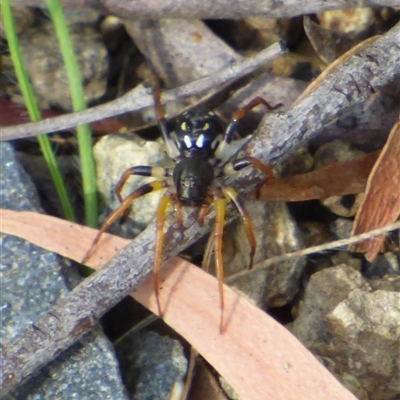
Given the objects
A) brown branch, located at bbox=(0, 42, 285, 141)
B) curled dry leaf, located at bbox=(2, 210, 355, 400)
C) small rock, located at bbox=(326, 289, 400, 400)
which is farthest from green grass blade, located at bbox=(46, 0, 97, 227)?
small rock, located at bbox=(326, 289, 400, 400)

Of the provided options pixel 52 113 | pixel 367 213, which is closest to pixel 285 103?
pixel 367 213

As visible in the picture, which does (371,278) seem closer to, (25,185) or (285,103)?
(285,103)

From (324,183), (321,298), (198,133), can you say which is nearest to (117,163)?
(198,133)

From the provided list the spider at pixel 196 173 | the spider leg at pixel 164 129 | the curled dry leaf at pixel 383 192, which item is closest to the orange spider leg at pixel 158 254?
the spider at pixel 196 173

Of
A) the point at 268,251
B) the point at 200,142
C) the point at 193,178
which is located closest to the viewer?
the point at 268,251

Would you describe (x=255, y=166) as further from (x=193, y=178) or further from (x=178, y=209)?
(x=193, y=178)

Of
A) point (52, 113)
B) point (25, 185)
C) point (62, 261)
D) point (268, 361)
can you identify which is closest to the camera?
point (268, 361)

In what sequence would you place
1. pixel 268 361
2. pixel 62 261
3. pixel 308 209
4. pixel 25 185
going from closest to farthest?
1. pixel 268 361
2. pixel 62 261
3. pixel 25 185
4. pixel 308 209
